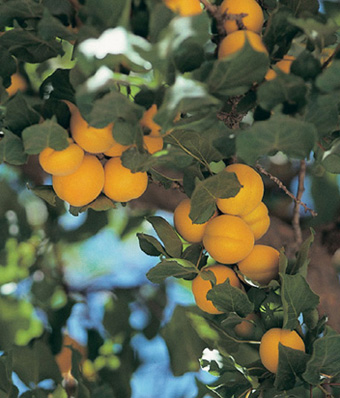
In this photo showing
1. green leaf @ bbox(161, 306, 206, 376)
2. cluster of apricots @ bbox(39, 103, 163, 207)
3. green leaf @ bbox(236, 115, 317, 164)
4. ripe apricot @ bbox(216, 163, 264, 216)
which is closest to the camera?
green leaf @ bbox(236, 115, 317, 164)

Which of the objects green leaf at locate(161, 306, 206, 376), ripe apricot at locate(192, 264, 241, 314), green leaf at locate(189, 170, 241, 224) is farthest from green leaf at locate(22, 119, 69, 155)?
green leaf at locate(161, 306, 206, 376)

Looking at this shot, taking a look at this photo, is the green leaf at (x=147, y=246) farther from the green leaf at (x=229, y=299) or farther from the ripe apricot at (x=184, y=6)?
the ripe apricot at (x=184, y=6)

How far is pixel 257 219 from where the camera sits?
82 cm

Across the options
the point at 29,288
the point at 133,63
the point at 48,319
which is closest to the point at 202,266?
the point at 133,63

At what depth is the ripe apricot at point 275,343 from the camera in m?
0.75

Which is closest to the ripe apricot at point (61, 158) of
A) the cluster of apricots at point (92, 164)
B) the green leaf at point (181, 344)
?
the cluster of apricots at point (92, 164)

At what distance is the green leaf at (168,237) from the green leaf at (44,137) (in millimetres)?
218

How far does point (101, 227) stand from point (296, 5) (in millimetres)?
985

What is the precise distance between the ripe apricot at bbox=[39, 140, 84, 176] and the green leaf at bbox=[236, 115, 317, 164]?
201mm

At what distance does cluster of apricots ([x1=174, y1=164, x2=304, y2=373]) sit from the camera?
0.75m

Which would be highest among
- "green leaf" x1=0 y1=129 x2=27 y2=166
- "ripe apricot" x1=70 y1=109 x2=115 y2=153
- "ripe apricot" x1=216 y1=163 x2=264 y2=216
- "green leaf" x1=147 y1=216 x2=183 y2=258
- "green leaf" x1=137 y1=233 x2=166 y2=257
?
"ripe apricot" x1=70 y1=109 x2=115 y2=153

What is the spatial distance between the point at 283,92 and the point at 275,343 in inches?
13.1

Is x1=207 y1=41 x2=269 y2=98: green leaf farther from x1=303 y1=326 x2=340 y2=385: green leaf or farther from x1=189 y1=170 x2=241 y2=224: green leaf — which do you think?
x1=303 y1=326 x2=340 y2=385: green leaf

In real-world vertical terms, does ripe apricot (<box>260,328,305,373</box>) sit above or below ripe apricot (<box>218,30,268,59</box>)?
below
